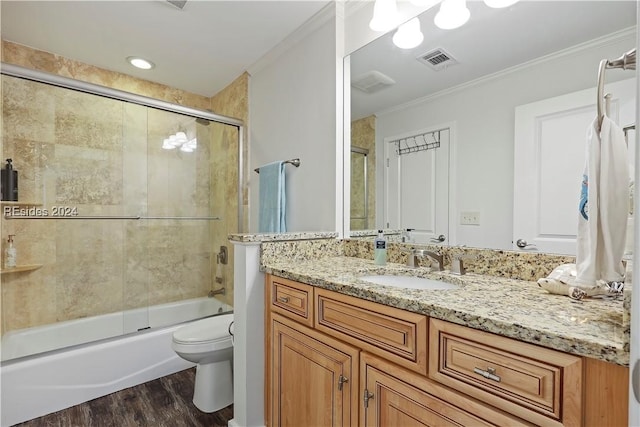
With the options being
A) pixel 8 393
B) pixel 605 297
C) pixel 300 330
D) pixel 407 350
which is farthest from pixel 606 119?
pixel 8 393

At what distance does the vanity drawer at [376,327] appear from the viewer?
85 cm

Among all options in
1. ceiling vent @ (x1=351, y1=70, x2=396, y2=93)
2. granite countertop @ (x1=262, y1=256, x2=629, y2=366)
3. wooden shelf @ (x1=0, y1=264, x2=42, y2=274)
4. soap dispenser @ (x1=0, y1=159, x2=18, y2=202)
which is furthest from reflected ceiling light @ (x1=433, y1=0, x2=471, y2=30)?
wooden shelf @ (x1=0, y1=264, x2=42, y2=274)

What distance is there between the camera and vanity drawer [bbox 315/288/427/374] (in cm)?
85

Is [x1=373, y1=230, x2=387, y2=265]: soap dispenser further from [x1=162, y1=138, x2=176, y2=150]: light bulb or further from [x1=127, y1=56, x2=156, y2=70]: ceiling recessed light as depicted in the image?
[x1=127, y1=56, x2=156, y2=70]: ceiling recessed light

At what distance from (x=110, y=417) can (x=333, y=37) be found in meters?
2.54

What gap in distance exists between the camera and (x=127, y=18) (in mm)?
1912

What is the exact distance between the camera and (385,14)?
1.54 metres

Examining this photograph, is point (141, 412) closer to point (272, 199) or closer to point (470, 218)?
point (272, 199)

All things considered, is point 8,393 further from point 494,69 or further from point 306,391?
point 494,69

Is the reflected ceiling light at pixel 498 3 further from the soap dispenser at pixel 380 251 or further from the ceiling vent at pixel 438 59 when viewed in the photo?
the soap dispenser at pixel 380 251

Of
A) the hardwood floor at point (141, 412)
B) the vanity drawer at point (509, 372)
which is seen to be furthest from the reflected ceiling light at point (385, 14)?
the hardwood floor at point (141, 412)

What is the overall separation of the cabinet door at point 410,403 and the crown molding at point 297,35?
73.4 inches

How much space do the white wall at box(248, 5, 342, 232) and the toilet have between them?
85 centimetres

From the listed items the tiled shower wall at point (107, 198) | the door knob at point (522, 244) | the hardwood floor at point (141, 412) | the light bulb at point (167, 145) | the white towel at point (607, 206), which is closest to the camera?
the white towel at point (607, 206)
